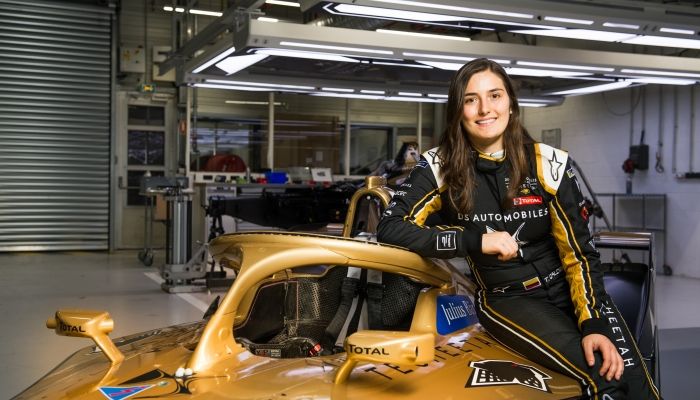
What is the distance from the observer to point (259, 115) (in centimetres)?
1436

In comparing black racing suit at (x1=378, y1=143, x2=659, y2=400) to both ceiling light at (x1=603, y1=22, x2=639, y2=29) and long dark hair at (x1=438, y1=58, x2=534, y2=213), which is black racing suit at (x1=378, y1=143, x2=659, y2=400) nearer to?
long dark hair at (x1=438, y1=58, x2=534, y2=213)

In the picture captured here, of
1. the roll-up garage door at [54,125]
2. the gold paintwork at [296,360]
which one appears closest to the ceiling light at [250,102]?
the roll-up garage door at [54,125]

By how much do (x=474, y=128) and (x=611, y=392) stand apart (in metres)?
0.85

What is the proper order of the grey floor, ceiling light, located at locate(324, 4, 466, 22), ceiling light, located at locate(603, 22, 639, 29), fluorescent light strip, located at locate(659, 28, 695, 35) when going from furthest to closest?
1. fluorescent light strip, located at locate(659, 28, 695, 35)
2. ceiling light, located at locate(603, 22, 639, 29)
3. ceiling light, located at locate(324, 4, 466, 22)
4. the grey floor

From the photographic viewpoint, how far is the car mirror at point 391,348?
1.69 metres

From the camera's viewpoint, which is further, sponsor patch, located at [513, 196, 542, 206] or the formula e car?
sponsor patch, located at [513, 196, 542, 206]

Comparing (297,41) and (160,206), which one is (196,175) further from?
(297,41)

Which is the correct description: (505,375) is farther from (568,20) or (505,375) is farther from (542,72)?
(542,72)

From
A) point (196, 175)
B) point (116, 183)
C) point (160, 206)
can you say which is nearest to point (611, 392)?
point (160, 206)

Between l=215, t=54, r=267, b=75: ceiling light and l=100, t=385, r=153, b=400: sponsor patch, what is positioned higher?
l=215, t=54, r=267, b=75: ceiling light

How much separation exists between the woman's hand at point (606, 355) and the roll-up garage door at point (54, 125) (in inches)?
515

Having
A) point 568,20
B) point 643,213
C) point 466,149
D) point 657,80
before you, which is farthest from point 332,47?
point 643,213

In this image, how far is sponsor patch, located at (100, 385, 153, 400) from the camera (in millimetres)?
1850

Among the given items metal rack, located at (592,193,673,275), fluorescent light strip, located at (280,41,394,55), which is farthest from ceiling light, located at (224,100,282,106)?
fluorescent light strip, located at (280,41,394,55)
